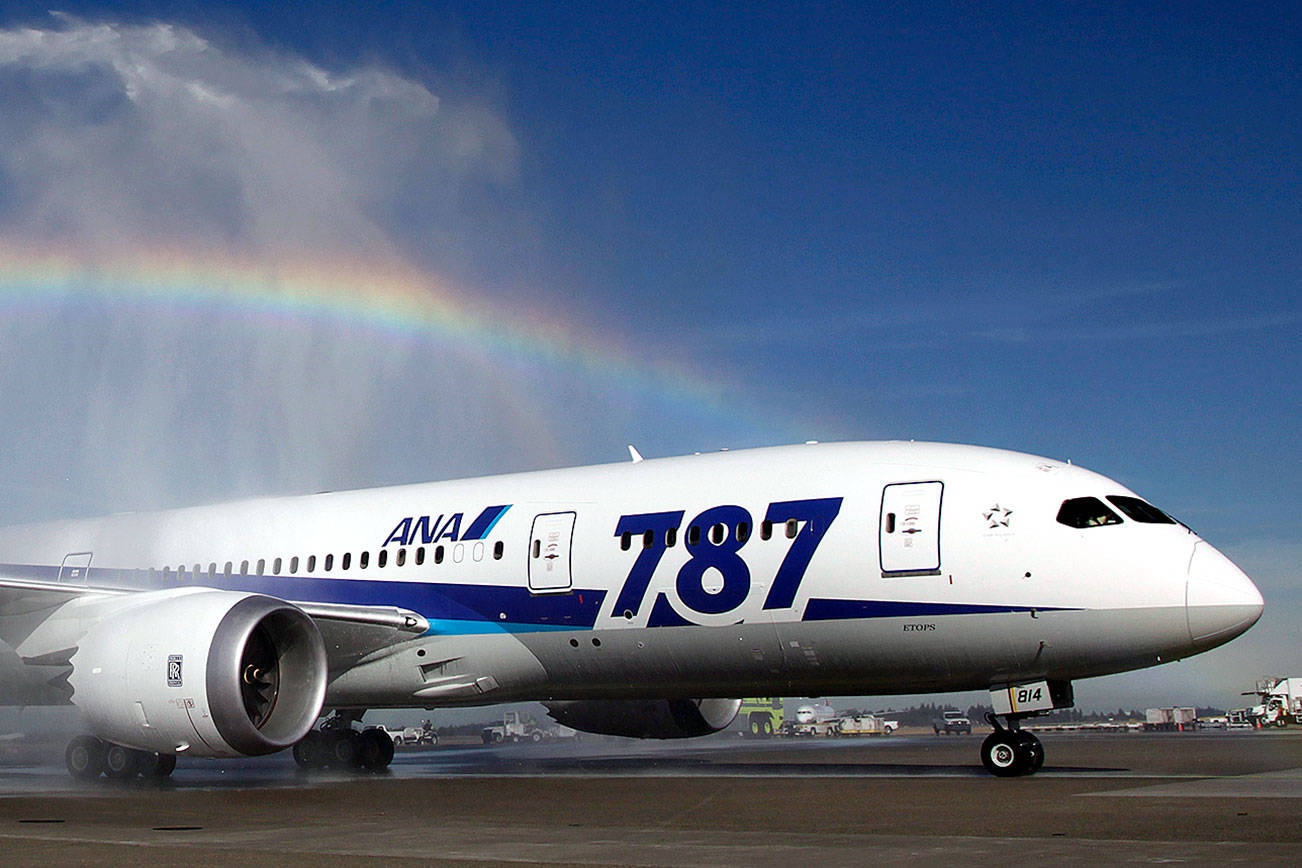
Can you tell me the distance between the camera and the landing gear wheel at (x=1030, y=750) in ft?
50.2

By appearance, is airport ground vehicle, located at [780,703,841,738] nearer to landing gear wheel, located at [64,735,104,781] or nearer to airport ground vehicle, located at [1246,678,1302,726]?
airport ground vehicle, located at [1246,678,1302,726]

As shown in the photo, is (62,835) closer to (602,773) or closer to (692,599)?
(692,599)

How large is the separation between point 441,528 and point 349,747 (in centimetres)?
499

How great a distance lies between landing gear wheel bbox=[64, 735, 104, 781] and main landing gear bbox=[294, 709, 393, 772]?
3140mm

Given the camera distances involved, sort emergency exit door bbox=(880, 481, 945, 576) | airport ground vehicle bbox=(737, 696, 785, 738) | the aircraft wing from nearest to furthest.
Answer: emergency exit door bbox=(880, 481, 945, 576), the aircraft wing, airport ground vehicle bbox=(737, 696, 785, 738)

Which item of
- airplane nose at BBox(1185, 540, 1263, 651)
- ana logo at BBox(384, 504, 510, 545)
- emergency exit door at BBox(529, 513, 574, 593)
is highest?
ana logo at BBox(384, 504, 510, 545)

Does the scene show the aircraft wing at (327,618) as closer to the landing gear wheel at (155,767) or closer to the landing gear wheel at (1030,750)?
the landing gear wheel at (155,767)

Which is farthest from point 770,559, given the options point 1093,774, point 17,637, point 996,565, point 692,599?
point 17,637

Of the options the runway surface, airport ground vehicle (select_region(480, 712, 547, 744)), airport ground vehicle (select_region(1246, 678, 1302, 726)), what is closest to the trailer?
airport ground vehicle (select_region(1246, 678, 1302, 726))

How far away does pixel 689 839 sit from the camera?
9180 mm

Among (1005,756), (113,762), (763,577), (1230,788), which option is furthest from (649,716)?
(1230,788)

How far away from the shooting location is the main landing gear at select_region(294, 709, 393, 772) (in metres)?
21.7

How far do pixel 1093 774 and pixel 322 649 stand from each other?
9974 mm

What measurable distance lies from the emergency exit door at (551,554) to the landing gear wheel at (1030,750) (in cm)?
623
